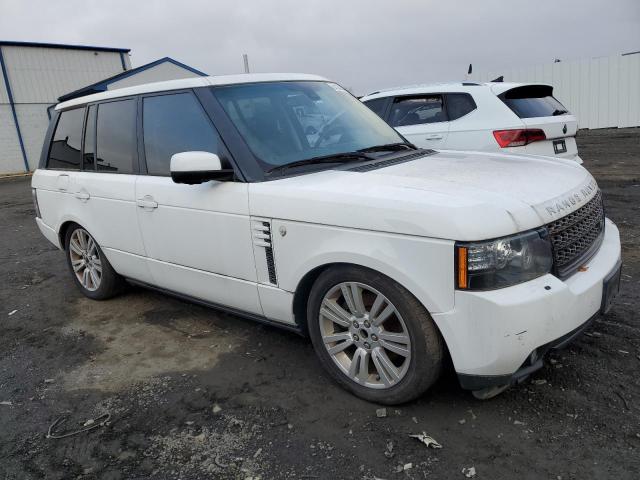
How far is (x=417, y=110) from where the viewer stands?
7.07 meters

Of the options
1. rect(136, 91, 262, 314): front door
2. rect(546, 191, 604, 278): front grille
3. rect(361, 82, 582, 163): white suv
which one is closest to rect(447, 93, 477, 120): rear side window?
rect(361, 82, 582, 163): white suv

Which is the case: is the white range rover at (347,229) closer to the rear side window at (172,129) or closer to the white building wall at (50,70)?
the rear side window at (172,129)

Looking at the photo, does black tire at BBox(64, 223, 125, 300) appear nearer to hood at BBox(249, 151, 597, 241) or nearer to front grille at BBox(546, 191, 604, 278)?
hood at BBox(249, 151, 597, 241)

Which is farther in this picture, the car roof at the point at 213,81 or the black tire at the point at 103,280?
the black tire at the point at 103,280

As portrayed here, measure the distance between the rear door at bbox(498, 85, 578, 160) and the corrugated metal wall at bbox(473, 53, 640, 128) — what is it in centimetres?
1481

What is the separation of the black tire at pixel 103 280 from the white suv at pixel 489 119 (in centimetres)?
406

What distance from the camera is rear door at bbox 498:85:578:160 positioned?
20.4 feet

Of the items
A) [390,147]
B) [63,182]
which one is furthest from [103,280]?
[390,147]

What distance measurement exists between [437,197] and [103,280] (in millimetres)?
3498

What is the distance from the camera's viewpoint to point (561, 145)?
21.1 feet

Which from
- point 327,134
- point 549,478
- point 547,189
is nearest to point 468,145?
point 327,134

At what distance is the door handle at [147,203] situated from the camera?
12.6 ft

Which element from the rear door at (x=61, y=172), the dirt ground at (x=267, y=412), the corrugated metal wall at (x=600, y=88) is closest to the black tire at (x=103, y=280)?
the rear door at (x=61, y=172)

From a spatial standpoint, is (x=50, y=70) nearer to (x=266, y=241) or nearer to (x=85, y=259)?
(x=85, y=259)
